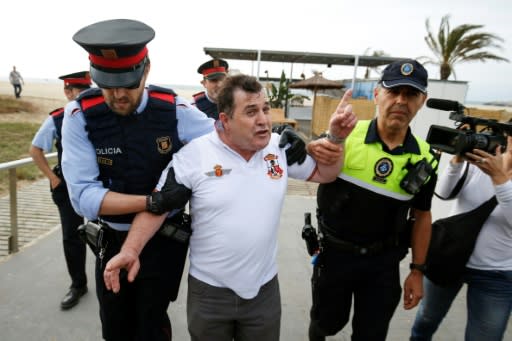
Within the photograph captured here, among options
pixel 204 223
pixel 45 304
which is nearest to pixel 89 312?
pixel 45 304

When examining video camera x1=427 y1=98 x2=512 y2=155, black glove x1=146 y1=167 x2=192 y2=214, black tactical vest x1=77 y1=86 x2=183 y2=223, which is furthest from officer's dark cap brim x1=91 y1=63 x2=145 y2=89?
video camera x1=427 y1=98 x2=512 y2=155

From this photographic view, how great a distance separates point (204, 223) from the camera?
153 centimetres

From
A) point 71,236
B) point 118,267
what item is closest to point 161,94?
point 118,267

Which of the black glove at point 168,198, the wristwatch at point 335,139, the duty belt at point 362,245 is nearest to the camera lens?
the black glove at point 168,198

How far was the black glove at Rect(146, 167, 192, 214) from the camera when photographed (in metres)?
1.45

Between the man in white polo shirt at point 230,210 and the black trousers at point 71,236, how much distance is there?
1.49 meters

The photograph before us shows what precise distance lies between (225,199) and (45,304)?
7.27ft

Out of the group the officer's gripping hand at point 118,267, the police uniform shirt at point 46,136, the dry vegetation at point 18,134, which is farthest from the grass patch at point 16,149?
the officer's gripping hand at point 118,267

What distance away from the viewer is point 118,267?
1366 millimetres

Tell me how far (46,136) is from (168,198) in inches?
71.4

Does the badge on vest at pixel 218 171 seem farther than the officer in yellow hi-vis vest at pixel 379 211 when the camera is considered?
No

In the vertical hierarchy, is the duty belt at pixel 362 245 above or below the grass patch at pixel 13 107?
above

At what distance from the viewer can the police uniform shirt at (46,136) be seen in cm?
263

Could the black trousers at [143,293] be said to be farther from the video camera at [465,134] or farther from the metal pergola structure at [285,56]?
the metal pergola structure at [285,56]
